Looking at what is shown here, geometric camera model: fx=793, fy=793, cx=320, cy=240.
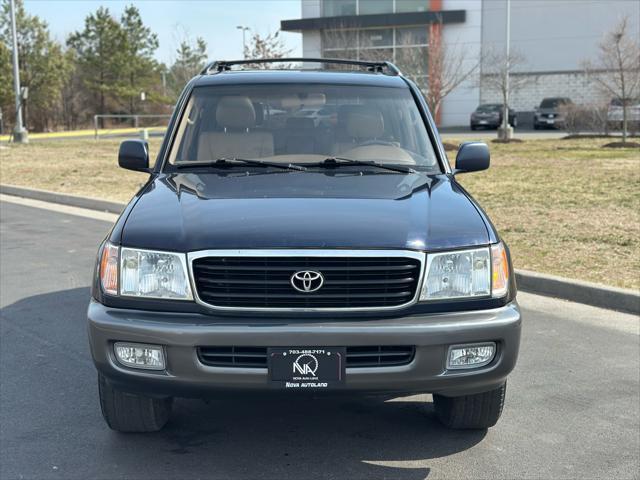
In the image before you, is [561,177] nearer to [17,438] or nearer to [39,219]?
[39,219]

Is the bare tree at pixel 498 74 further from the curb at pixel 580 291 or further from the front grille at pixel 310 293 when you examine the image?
the front grille at pixel 310 293

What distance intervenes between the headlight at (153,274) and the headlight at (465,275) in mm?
1019

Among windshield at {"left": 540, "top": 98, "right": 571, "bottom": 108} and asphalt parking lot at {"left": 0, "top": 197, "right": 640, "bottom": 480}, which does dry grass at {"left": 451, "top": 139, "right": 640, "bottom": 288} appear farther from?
windshield at {"left": 540, "top": 98, "right": 571, "bottom": 108}

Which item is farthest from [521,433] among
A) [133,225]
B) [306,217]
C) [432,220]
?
[133,225]

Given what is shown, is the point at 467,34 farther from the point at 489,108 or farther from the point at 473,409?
the point at 473,409

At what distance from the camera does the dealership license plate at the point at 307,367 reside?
3.21 metres

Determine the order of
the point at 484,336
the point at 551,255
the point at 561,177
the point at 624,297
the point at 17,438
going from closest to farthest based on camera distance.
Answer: the point at 484,336 → the point at 17,438 → the point at 624,297 → the point at 551,255 → the point at 561,177

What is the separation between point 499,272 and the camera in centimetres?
349

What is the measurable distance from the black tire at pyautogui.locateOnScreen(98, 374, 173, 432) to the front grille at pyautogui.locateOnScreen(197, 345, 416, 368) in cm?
64

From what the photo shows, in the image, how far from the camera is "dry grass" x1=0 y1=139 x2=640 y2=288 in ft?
26.2

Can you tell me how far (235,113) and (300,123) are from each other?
0.42m

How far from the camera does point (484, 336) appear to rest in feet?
10.8

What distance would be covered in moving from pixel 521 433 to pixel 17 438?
8.31 ft

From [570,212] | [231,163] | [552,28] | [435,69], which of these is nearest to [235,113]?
[231,163]
